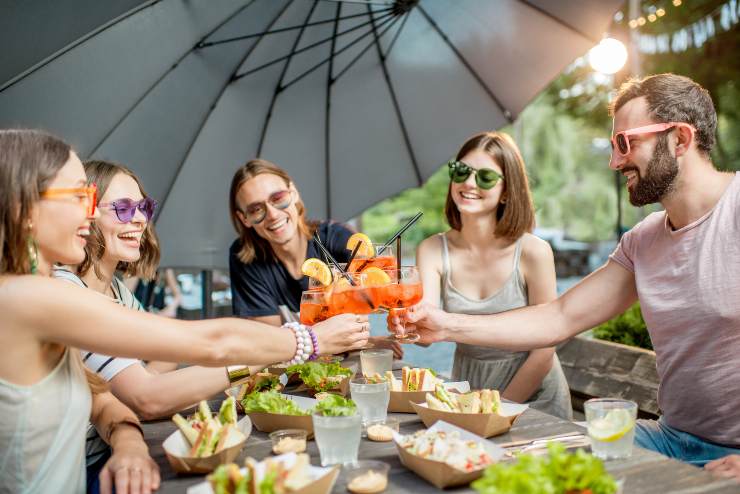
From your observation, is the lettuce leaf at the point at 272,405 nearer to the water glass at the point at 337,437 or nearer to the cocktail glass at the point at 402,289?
the water glass at the point at 337,437

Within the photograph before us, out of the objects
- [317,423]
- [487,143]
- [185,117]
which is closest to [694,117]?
[487,143]

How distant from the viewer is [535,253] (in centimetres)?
348

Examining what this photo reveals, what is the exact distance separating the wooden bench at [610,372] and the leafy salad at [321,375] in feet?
5.43

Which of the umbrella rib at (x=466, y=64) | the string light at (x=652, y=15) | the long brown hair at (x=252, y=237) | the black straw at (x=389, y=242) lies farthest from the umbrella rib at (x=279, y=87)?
the string light at (x=652, y=15)

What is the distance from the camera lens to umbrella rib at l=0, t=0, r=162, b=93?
2.70 metres

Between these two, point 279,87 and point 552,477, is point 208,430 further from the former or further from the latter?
point 279,87

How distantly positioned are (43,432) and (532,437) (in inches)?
51.9

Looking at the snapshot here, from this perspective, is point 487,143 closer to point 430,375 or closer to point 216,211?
point 430,375

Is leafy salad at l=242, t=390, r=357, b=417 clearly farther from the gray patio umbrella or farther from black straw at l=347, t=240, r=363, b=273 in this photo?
the gray patio umbrella

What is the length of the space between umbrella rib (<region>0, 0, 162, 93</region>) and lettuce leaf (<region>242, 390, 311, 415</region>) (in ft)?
5.31

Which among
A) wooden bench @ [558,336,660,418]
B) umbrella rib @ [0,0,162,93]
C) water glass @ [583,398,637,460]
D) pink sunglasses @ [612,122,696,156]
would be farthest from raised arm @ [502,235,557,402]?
umbrella rib @ [0,0,162,93]

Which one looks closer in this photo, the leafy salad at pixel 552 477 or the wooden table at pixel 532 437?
the leafy salad at pixel 552 477

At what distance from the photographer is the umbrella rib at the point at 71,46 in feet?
8.85

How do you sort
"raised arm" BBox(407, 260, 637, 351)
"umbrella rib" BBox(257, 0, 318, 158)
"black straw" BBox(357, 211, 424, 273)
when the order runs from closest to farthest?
"black straw" BBox(357, 211, 424, 273), "raised arm" BBox(407, 260, 637, 351), "umbrella rib" BBox(257, 0, 318, 158)
